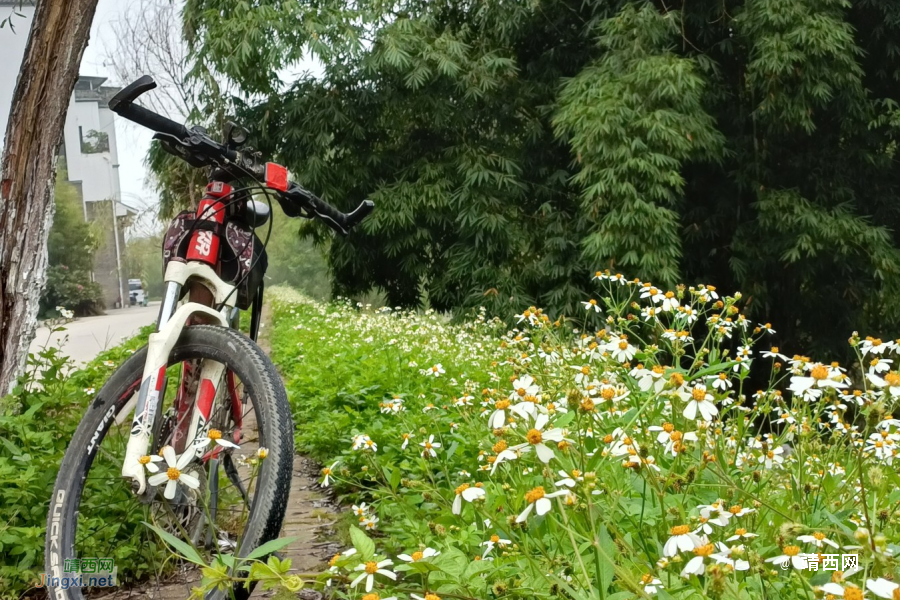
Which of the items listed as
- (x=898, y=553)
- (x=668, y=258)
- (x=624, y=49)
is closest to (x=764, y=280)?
(x=668, y=258)

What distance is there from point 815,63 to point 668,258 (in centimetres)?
305

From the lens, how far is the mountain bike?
1.83 metres

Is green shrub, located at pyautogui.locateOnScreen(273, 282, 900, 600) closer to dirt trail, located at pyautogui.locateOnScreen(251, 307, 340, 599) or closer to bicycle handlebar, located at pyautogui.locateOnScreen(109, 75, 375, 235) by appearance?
dirt trail, located at pyautogui.locateOnScreen(251, 307, 340, 599)

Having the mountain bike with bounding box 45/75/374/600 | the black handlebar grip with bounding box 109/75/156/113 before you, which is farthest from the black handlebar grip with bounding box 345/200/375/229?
the black handlebar grip with bounding box 109/75/156/113

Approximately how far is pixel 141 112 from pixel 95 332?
190 inches

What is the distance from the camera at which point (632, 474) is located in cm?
197

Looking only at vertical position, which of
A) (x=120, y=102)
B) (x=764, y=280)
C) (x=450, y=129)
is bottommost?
(x=764, y=280)

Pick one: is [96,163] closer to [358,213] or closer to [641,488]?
[358,213]

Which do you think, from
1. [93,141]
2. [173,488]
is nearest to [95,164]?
[93,141]

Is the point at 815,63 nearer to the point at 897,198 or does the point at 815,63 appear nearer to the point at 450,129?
the point at 897,198

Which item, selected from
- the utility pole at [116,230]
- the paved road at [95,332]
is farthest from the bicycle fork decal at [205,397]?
the utility pole at [116,230]

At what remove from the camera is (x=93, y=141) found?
868 centimetres

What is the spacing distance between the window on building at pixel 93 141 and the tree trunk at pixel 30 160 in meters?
5.61

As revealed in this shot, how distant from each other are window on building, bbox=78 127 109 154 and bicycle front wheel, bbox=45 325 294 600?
6.74 metres
